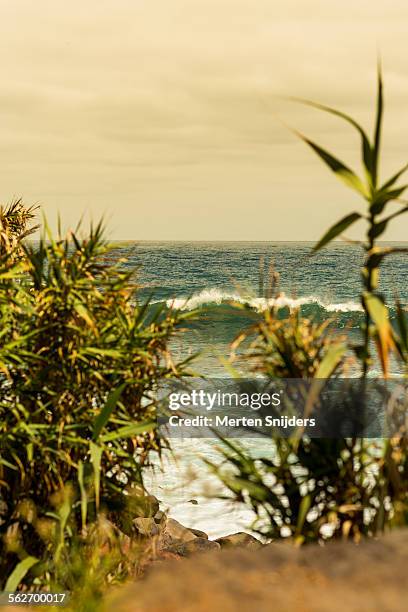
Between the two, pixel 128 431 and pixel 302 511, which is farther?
pixel 128 431

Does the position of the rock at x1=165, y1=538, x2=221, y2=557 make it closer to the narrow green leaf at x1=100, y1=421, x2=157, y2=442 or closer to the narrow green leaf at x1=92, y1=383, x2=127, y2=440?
the narrow green leaf at x1=100, y1=421, x2=157, y2=442

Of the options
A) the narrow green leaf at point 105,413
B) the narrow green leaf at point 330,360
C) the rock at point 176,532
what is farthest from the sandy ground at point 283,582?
the rock at point 176,532

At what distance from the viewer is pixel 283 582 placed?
2506 millimetres

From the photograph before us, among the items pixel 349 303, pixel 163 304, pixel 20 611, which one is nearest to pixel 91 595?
pixel 20 611

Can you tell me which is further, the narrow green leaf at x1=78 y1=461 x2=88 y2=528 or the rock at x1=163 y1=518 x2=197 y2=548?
the rock at x1=163 y1=518 x2=197 y2=548

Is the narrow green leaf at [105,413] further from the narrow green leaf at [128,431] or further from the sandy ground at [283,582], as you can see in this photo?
the sandy ground at [283,582]

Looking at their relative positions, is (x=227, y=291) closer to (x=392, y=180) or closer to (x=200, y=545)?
(x=200, y=545)

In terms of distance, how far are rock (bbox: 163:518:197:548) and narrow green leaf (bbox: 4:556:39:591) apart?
2.88 metres

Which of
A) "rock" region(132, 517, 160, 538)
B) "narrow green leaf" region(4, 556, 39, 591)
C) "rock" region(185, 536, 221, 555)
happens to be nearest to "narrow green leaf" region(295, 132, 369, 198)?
"narrow green leaf" region(4, 556, 39, 591)

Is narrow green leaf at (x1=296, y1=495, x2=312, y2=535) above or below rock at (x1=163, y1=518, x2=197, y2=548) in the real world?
above

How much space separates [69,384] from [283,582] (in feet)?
8.95

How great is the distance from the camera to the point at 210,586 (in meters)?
2.49

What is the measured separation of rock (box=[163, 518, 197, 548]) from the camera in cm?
771

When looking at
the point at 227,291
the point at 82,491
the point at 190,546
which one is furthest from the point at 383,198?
the point at 227,291
